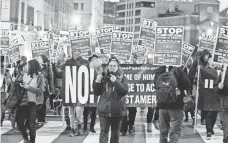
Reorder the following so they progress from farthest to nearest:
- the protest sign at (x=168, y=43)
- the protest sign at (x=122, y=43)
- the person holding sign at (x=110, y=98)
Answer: the protest sign at (x=122, y=43) < the protest sign at (x=168, y=43) < the person holding sign at (x=110, y=98)

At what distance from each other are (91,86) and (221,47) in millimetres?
3551

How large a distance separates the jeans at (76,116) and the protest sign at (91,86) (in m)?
0.21

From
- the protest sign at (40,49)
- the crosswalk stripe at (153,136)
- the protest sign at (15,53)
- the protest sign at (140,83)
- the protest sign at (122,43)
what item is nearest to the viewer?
the crosswalk stripe at (153,136)

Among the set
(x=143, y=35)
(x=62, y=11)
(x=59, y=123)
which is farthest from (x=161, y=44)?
(x=62, y=11)

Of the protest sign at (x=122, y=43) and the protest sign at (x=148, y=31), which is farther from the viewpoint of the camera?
the protest sign at (x=122, y=43)

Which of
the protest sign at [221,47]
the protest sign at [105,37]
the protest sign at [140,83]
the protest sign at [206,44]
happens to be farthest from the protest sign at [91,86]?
the protest sign at [105,37]

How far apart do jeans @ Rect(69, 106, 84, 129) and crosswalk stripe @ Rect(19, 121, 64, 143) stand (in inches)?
18.9

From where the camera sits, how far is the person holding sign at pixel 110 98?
328 inches

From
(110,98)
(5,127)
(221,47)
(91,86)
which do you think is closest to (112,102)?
(110,98)

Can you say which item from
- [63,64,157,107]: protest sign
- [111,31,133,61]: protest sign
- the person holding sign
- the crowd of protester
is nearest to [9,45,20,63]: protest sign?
[111,31,133,61]: protest sign

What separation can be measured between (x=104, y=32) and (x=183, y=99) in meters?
9.88

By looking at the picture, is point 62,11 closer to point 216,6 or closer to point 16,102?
point 16,102

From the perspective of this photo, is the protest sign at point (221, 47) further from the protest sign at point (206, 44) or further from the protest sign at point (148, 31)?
the protest sign at point (148, 31)

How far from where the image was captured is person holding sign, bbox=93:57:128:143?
8336 millimetres
